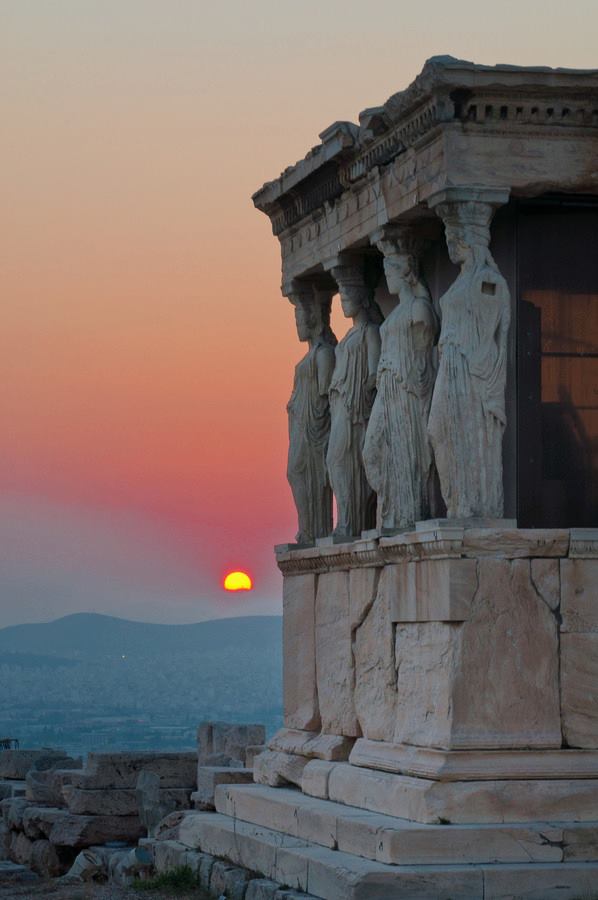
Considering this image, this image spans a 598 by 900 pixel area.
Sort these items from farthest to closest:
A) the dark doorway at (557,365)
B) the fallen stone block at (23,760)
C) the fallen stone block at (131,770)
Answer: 1. the fallen stone block at (23,760)
2. the fallen stone block at (131,770)
3. the dark doorway at (557,365)

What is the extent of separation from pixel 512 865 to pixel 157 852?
4299mm

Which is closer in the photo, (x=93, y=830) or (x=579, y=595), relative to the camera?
(x=579, y=595)

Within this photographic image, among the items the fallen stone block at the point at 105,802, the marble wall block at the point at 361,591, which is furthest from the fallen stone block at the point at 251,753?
the marble wall block at the point at 361,591

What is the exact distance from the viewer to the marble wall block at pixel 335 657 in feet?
49.7

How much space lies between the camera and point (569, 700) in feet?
43.9

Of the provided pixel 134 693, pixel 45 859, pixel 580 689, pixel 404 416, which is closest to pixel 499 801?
pixel 580 689

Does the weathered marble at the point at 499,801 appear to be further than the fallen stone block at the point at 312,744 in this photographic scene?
No

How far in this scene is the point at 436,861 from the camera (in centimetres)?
1269

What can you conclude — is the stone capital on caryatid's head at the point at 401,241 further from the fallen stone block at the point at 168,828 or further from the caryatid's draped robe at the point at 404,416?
the fallen stone block at the point at 168,828

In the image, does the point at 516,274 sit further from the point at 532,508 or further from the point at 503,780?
the point at 503,780

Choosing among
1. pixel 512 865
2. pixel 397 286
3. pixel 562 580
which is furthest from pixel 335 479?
Result: pixel 512 865

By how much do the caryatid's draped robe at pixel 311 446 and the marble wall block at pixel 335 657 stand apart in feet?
3.60

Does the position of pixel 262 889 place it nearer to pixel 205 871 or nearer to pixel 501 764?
pixel 205 871

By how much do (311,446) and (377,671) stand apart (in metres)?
2.89
